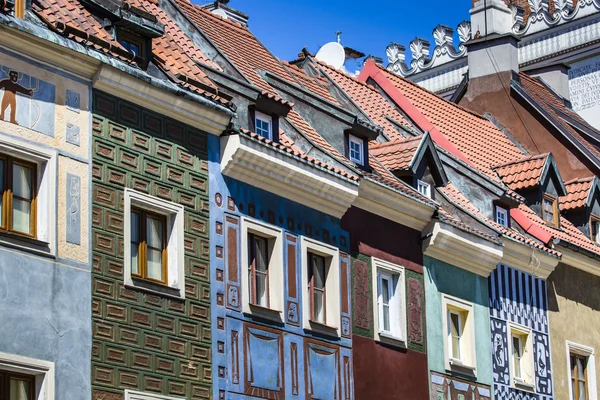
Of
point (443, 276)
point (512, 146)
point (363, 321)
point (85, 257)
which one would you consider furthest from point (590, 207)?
point (85, 257)

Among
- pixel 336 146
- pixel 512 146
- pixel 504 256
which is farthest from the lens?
pixel 512 146

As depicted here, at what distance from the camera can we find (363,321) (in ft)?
88.7

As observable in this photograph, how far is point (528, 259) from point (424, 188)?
3.11m

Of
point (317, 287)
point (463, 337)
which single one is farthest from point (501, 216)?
point (317, 287)

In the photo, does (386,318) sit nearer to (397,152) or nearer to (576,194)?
(397,152)

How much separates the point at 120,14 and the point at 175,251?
11.6 feet

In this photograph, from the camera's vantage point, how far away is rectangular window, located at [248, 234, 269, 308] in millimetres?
24737

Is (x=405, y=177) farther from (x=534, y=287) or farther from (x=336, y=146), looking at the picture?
(x=534, y=287)

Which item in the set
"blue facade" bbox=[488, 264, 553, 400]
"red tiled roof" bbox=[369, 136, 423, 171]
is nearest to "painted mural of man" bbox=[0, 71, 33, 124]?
"red tiled roof" bbox=[369, 136, 423, 171]

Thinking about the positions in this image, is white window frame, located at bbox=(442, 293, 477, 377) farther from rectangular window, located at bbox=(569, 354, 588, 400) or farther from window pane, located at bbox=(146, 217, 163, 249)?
window pane, located at bbox=(146, 217, 163, 249)

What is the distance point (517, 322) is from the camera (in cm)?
3183

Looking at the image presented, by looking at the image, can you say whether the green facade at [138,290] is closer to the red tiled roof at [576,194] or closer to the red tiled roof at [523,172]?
the red tiled roof at [523,172]

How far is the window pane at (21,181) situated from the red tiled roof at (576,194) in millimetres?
18636

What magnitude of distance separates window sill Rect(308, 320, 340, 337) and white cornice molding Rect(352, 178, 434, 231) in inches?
98.4
